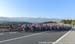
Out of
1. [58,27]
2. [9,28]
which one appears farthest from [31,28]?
[58,27]

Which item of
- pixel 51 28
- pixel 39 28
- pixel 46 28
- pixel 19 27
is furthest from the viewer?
pixel 51 28

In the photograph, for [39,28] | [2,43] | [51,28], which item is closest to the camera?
[2,43]

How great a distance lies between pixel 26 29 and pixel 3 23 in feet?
29.1

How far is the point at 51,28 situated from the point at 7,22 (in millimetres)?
9083

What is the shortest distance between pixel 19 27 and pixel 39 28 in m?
4.55

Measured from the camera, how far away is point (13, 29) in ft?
132

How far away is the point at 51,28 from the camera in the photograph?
161ft

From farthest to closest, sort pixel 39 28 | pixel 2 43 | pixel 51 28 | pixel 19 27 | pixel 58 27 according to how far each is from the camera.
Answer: pixel 58 27 < pixel 51 28 < pixel 39 28 < pixel 19 27 < pixel 2 43

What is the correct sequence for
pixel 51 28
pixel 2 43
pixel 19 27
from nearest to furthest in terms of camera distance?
pixel 2 43
pixel 19 27
pixel 51 28

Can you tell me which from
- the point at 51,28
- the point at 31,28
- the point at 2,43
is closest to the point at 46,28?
the point at 51,28

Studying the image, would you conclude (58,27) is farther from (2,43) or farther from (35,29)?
(2,43)

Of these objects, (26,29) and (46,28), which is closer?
(26,29)

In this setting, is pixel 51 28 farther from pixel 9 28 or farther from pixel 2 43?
pixel 2 43

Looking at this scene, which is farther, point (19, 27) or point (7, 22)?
point (7, 22)
